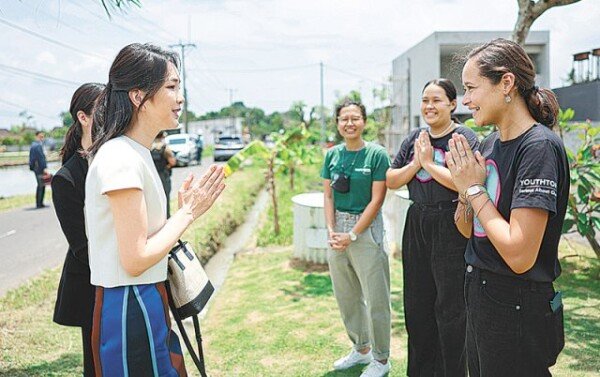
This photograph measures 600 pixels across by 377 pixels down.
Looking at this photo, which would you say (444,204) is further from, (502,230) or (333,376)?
(333,376)

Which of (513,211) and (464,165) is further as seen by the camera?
(464,165)

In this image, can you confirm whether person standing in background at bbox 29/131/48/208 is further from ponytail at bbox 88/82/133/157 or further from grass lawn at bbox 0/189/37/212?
ponytail at bbox 88/82/133/157

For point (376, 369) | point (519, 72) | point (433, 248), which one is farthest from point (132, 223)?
point (376, 369)

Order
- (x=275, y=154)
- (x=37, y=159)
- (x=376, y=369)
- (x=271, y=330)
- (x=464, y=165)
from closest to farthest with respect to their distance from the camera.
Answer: (x=464, y=165) → (x=376, y=369) → (x=271, y=330) → (x=275, y=154) → (x=37, y=159)

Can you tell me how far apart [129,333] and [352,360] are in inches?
101

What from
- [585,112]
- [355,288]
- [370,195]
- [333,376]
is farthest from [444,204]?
[585,112]

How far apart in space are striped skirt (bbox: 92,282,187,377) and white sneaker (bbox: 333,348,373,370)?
2360mm

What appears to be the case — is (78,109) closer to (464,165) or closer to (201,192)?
(201,192)

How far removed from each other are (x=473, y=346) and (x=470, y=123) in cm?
432

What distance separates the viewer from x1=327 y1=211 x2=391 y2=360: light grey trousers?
13.0 feet

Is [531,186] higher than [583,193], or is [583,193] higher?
[531,186]

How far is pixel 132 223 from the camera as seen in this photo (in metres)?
1.92

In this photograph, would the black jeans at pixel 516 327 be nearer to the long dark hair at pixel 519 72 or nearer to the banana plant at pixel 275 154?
the long dark hair at pixel 519 72

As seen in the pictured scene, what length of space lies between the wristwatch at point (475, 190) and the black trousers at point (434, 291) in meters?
1.01
